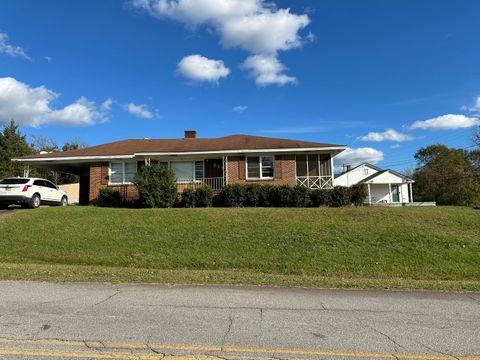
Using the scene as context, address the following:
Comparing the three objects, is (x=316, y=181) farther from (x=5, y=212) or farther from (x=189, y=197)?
(x=5, y=212)

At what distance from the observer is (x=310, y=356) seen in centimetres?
468

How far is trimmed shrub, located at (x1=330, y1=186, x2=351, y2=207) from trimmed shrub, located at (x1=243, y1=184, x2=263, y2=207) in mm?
3770

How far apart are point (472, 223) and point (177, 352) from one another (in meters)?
14.8

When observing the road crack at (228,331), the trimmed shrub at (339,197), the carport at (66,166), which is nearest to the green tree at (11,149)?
the carport at (66,166)

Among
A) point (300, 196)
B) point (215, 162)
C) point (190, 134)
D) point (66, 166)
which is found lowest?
point (300, 196)

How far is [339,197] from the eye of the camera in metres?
22.0

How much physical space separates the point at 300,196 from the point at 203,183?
6.08 meters

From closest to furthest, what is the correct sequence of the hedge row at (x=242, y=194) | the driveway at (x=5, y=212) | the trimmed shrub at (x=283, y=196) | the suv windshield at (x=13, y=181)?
1. the driveway at (x=5, y=212)
2. the suv windshield at (x=13, y=181)
3. the hedge row at (x=242, y=194)
4. the trimmed shrub at (x=283, y=196)

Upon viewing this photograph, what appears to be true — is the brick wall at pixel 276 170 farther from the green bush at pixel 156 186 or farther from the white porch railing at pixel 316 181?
the green bush at pixel 156 186

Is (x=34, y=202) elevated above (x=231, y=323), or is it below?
above

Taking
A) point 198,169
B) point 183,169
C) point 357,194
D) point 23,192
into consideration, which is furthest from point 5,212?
point 357,194

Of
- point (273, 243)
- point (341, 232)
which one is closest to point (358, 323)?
point (273, 243)

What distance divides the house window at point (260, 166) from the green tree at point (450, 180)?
31.9 m

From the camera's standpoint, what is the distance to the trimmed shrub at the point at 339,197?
21969 mm
